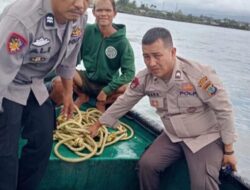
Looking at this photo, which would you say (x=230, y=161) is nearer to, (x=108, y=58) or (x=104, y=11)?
(x=108, y=58)

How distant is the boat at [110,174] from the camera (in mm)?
2320

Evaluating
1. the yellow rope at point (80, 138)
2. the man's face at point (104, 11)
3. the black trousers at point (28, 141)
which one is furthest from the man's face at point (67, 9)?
the man's face at point (104, 11)

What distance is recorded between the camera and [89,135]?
253 centimetres

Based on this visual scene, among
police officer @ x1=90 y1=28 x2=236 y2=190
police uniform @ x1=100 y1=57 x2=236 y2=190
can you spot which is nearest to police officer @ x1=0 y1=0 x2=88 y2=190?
police officer @ x1=90 y1=28 x2=236 y2=190

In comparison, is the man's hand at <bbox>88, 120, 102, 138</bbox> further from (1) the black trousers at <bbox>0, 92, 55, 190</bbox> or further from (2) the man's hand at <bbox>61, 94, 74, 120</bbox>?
(1) the black trousers at <bbox>0, 92, 55, 190</bbox>

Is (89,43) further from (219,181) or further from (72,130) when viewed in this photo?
(219,181)

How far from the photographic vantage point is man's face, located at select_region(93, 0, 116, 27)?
3.11 metres

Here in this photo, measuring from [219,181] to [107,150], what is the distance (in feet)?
2.47

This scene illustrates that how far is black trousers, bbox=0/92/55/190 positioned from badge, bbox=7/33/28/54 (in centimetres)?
26

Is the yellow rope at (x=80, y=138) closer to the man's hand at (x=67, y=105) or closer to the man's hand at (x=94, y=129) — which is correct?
the man's hand at (x=94, y=129)

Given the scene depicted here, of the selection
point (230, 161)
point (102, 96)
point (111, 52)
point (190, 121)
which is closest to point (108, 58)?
point (111, 52)

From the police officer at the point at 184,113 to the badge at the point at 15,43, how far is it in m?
0.84

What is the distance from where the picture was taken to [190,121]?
2.29 m

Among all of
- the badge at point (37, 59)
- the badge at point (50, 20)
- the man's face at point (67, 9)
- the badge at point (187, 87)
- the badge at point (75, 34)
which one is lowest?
the badge at point (187, 87)
